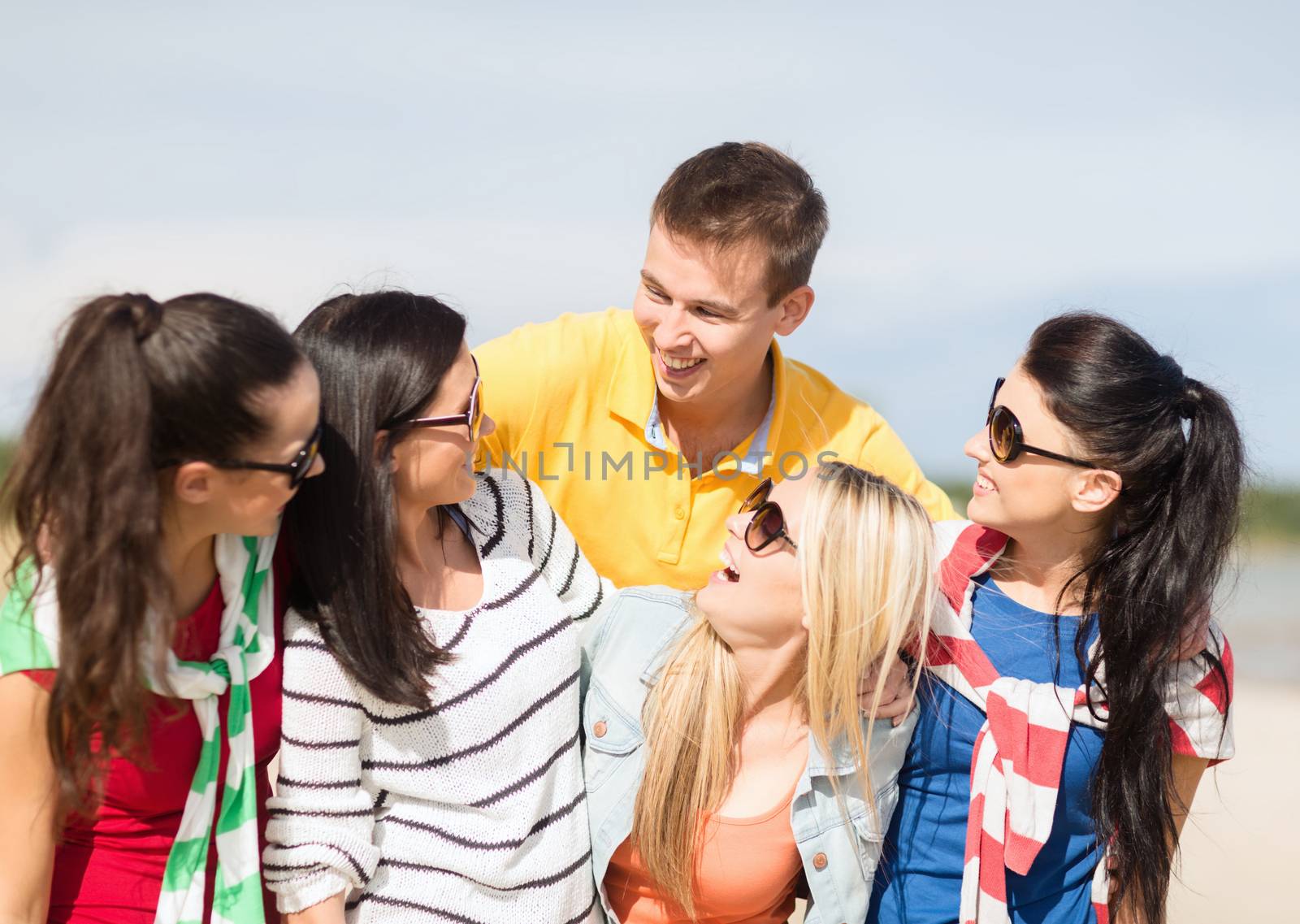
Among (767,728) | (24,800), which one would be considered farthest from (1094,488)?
(24,800)

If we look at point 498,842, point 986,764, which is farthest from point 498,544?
point 986,764

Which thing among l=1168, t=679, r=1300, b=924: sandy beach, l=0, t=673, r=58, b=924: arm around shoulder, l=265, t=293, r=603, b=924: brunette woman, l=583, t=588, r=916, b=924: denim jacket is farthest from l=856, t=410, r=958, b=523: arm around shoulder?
l=0, t=673, r=58, b=924: arm around shoulder

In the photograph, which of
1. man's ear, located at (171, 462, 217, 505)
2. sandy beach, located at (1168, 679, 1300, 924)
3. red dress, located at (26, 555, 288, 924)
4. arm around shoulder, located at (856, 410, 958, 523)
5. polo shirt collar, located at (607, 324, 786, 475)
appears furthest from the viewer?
sandy beach, located at (1168, 679, 1300, 924)

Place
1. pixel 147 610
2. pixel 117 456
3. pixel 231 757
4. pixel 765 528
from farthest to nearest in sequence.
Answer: pixel 765 528 < pixel 231 757 < pixel 147 610 < pixel 117 456

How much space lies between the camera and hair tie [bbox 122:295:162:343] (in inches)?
91.7

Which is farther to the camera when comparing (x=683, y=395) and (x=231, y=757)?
(x=683, y=395)

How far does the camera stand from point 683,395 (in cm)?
410

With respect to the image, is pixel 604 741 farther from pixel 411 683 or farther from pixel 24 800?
pixel 24 800

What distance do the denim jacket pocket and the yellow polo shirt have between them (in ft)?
3.16

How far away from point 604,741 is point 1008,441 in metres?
1.41

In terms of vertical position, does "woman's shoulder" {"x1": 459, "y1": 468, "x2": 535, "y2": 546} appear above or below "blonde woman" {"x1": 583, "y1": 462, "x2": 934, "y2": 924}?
above

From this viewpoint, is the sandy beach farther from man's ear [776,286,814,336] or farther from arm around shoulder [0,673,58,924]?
arm around shoulder [0,673,58,924]

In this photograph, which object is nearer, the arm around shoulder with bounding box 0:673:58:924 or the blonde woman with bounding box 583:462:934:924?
the arm around shoulder with bounding box 0:673:58:924

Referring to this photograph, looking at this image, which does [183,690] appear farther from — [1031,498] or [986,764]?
[1031,498]
